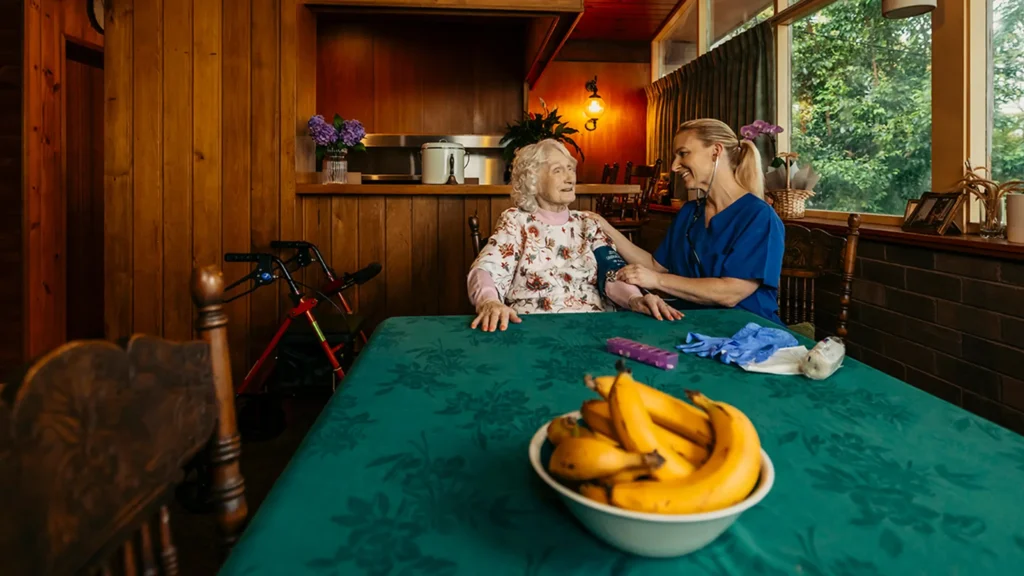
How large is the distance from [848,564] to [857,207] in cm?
356

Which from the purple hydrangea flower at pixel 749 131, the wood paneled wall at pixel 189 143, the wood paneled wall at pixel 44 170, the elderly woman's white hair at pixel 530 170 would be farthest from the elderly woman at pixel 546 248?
the wood paneled wall at pixel 44 170

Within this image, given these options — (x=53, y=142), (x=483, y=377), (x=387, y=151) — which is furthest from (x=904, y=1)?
(x=53, y=142)

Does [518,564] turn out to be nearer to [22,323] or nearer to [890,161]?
[890,161]

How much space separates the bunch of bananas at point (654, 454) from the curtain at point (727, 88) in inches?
171

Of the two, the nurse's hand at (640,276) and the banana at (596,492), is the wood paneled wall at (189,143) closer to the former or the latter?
the nurse's hand at (640,276)

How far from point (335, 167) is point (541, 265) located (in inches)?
59.3

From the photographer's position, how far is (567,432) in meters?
0.65

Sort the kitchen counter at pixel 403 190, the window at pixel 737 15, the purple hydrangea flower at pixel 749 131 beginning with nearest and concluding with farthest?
the kitchen counter at pixel 403 190
the purple hydrangea flower at pixel 749 131
the window at pixel 737 15

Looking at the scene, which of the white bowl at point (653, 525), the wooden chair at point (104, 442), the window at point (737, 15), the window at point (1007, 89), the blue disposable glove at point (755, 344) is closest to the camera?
the wooden chair at point (104, 442)

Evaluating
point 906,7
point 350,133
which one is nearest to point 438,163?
point 350,133

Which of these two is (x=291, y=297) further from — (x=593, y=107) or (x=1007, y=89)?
(x=593, y=107)

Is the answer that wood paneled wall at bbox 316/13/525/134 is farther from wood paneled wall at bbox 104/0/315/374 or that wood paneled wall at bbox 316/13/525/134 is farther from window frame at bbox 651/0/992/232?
window frame at bbox 651/0/992/232

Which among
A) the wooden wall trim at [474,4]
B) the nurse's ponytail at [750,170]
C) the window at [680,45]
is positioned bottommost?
the nurse's ponytail at [750,170]

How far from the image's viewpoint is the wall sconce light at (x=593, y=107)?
320 inches
